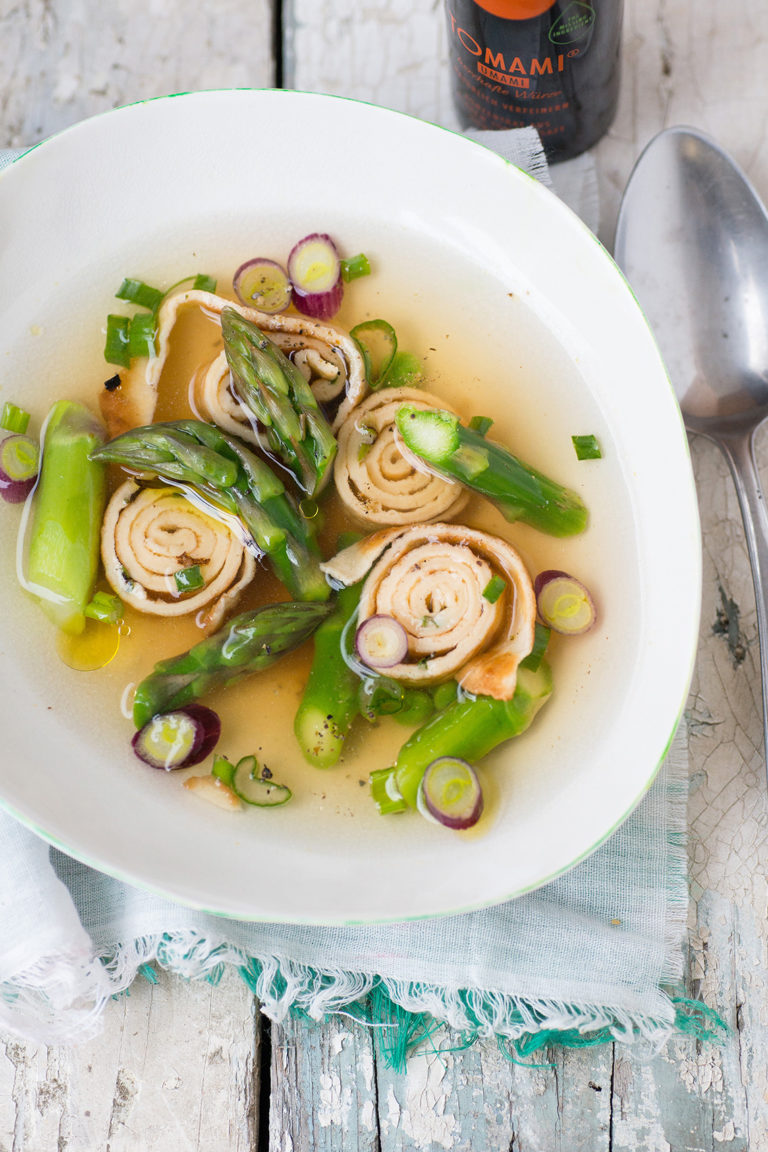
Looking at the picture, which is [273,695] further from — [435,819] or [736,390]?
[736,390]

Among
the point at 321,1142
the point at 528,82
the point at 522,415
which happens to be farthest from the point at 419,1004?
the point at 528,82

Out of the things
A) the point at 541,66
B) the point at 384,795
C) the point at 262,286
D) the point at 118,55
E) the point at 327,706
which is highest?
the point at 118,55

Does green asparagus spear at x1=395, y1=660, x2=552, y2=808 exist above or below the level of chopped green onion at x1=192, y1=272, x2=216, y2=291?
below

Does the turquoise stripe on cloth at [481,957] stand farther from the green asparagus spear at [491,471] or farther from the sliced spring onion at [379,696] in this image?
the green asparagus spear at [491,471]

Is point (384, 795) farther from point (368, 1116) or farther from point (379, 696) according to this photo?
point (368, 1116)

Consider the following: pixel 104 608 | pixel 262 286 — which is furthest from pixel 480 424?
pixel 104 608

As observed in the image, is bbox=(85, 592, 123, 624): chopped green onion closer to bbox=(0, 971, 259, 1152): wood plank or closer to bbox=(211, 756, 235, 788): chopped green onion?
bbox=(211, 756, 235, 788): chopped green onion

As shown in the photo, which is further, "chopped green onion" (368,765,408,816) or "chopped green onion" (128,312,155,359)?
"chopped green onion" (128,312,155,359)

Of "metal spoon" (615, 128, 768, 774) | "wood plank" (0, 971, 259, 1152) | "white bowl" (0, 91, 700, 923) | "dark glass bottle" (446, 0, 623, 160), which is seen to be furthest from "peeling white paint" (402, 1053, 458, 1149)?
"dark glass bottle" (446, 0, 623, 160)

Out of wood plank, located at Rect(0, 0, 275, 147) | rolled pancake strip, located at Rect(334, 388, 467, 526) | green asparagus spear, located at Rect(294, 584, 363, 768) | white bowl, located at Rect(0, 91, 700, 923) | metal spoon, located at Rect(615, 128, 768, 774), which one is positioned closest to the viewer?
white bowl, located at Rect(0, 91, 700, 923)
